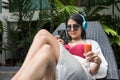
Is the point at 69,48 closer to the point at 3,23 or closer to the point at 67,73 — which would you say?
the point at 67,73

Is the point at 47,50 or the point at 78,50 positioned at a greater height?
the point at 47,50

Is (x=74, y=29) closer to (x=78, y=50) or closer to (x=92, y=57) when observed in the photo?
(x=78, y=50)

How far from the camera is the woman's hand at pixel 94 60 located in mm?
3545

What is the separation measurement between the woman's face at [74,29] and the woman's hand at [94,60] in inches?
28.3

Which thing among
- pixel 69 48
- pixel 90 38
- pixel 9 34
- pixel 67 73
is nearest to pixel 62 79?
pixel 67 73

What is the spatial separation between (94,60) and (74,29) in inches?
34.3

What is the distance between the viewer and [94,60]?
371cm

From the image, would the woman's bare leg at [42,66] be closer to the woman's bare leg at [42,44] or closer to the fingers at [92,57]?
the woman's bare leg at [42,44]

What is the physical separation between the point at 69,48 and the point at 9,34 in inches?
127

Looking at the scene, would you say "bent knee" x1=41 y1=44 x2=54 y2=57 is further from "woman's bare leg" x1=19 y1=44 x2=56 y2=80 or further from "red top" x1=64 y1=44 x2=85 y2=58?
"red top" x1=64 y1=44 x2=85 y2=58

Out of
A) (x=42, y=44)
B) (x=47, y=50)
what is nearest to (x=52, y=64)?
(x=47, y=50)

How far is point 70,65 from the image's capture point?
3.63m

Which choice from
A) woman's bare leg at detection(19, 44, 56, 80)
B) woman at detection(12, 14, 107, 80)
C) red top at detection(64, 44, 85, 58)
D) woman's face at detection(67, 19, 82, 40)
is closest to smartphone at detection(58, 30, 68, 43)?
woman's face at detection(67, 19, 82, 40)

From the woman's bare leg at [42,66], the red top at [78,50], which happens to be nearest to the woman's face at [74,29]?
the red top at [78,50]
